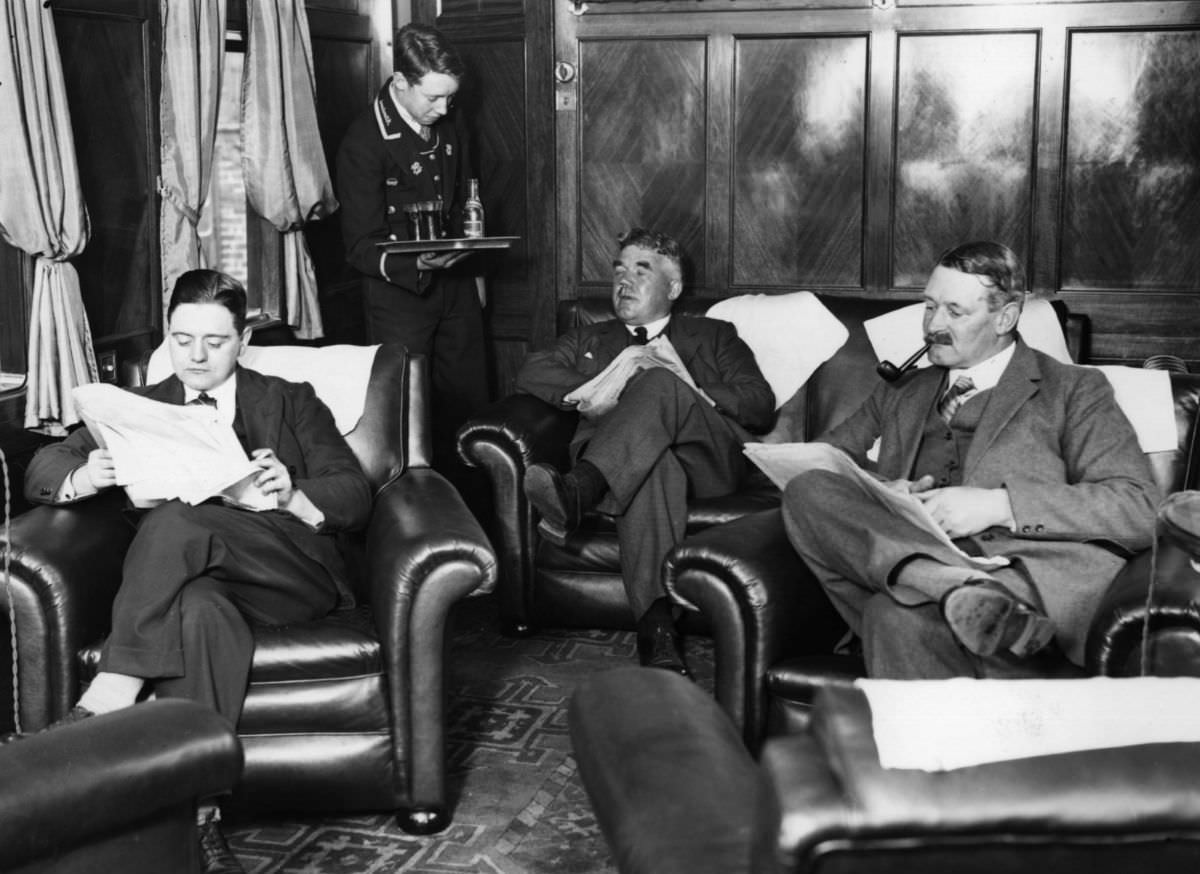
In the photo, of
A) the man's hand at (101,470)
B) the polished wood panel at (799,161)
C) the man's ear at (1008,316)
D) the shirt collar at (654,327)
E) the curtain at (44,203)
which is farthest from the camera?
the polished wood panel at (799,161)

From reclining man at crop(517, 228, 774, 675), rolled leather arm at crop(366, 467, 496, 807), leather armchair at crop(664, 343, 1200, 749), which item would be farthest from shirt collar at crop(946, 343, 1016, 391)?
rolled leather arm at crop(366, 467, 496, 807)

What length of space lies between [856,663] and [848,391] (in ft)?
4.73

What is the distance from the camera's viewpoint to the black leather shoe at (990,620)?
8.08 ft

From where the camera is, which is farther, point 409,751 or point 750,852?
A: point 409,751

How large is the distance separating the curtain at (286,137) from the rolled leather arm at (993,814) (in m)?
3.80

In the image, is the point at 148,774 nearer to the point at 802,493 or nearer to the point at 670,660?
the point at 802,493

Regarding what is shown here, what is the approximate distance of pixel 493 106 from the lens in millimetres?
5523

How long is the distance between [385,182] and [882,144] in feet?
5.36

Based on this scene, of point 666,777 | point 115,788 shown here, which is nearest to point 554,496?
point 115,788

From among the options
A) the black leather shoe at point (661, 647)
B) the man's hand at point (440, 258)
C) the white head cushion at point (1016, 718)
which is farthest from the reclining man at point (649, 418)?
the white head cushion at point (1016, 718)

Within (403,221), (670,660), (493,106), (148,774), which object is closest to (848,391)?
(670,660)

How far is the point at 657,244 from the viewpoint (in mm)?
4406

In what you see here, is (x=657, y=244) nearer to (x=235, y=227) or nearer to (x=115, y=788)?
(x=235, y=227)

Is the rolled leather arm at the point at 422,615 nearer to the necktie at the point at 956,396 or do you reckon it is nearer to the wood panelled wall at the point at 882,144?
the necktie at the point at 956,396
